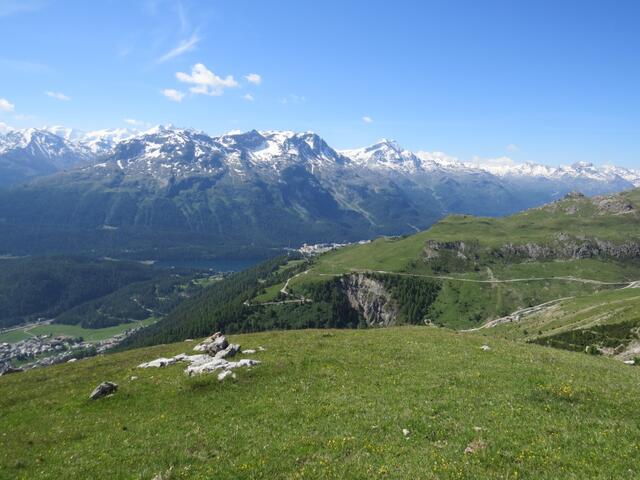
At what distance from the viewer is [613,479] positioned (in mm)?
18422

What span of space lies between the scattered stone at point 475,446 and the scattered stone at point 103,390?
99.8 ft

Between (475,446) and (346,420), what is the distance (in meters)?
8.36

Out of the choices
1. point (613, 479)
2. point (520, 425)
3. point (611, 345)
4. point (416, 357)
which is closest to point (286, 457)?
point (520, 425)

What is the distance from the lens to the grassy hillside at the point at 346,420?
21578 mm

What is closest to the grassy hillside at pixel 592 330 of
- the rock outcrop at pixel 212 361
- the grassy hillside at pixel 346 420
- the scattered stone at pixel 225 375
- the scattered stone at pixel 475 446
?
the grassy hillside at pixel 346 420

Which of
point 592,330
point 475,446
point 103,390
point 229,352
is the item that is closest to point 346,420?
point 475,446

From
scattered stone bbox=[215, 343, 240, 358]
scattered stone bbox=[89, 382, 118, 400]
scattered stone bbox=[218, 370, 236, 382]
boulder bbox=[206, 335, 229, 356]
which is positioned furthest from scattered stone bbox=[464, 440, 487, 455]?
boulder bbox=[206, 335, 229, 356]

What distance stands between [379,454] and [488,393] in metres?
11.0

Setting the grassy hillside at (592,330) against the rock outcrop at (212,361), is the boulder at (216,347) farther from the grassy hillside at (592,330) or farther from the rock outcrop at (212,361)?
the grassy hillside at (592,330)

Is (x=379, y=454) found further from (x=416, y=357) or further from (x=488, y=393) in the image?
(x=416, y=357)

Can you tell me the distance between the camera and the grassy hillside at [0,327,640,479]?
70.8 ft

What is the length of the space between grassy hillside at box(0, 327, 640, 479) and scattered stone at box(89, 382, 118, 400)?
673mm

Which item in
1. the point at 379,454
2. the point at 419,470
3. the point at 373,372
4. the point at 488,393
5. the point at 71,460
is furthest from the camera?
the point at 373,372

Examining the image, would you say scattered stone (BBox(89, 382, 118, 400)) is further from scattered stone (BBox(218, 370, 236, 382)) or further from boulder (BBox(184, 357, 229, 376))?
scattered stone (BBox(218, 370, 236, 382))
